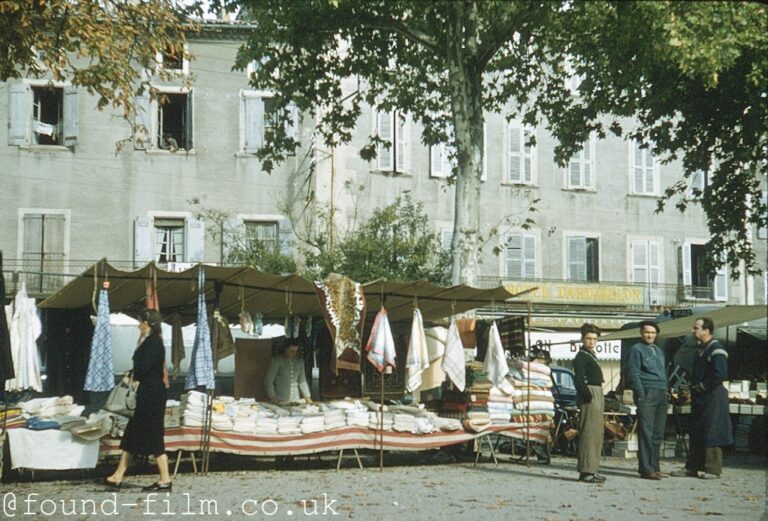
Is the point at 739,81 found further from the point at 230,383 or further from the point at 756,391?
the point at 230,383

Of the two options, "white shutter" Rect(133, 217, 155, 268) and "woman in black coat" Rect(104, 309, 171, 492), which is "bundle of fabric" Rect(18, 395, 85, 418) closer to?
"woman in black coat" Rect(104, 309, 171, 492)

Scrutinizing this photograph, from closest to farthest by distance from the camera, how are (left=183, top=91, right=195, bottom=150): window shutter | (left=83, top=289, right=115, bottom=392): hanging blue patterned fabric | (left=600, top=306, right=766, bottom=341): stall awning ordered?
(left=83, top=289, right=115, bottom=392): hanging blue patterned fabric, (left=600, top=306, right=766, bottom=341): stall awning, (left=183, top=91, right=195, bottom=150): window shutter

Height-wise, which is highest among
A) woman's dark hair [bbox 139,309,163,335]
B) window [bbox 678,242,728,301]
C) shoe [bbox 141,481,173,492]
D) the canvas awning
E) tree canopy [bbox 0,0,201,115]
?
tree canopy [bbox 0,0,201,115]

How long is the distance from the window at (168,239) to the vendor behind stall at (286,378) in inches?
526

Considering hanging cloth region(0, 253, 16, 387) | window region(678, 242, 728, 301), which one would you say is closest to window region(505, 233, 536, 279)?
window region(678, 242, 728, 301)

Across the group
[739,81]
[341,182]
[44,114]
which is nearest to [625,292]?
[341,182]

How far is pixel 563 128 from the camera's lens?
721 inches

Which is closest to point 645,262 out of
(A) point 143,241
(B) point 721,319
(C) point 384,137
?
(C) point 384,137

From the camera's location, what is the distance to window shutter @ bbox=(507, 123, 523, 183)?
2897 cm

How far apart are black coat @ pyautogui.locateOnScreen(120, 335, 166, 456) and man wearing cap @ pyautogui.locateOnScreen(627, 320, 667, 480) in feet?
16.8

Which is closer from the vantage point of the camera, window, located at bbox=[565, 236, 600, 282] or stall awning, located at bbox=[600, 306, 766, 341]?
stall awning, located at bbox=[600, 306, 766, 341]

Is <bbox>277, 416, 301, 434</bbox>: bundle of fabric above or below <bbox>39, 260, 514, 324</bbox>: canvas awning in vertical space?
below

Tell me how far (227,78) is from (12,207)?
636 cm

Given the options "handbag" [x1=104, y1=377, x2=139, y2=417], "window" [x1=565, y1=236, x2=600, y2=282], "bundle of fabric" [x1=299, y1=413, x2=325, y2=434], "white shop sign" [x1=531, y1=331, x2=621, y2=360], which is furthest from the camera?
"window" [x1=565, y1=236, x2=600, y2=282]
